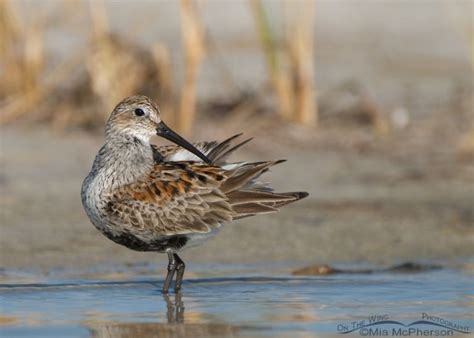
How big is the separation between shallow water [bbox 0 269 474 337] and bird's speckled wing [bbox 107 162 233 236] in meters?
0.53

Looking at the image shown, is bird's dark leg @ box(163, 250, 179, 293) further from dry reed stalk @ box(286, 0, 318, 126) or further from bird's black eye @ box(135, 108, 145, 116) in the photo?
dry reed stalk @ box(286, 0, 318, 126)

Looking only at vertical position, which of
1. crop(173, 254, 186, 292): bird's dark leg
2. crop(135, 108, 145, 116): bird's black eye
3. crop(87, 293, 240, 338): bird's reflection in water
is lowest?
crop(87, 293, 240, 338): bird's reflection in water

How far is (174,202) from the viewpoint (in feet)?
28.9

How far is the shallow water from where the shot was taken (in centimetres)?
760

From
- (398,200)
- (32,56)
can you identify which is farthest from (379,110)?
(32,56)

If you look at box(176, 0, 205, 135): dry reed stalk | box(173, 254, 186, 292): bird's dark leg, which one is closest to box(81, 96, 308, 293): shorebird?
box(173, 254, 186, 292): bird's dark leg

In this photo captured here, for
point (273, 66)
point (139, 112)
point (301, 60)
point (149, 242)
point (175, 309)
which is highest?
point (301, 60)

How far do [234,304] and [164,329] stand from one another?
100 cm

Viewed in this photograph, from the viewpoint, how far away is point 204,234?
8.91 m

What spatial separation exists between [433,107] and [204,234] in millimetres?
7535

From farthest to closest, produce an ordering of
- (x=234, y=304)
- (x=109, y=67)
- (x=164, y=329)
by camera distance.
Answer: (x=109, y=67)
(x=234, y=304)
(x=164, y=329)

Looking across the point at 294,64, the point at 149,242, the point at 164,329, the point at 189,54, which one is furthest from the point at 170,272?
the point at 294,64

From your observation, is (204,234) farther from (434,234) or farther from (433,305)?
(434,234)

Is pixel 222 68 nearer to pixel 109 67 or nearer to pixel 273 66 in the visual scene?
pixel 109 67
